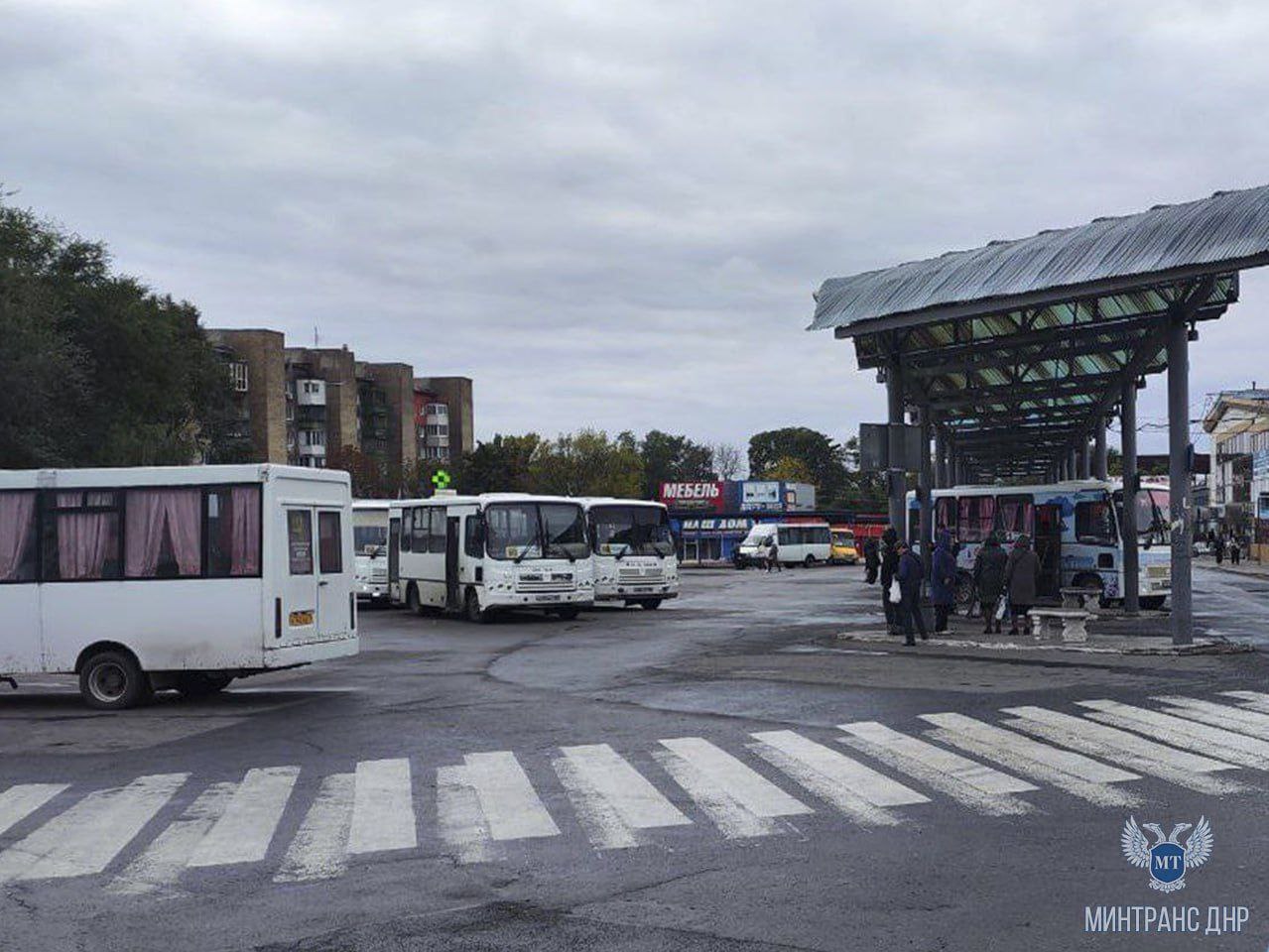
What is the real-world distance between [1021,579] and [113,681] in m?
15.3

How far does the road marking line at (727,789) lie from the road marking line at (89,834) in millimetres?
3681

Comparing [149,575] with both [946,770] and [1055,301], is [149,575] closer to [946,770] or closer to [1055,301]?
[946,770]

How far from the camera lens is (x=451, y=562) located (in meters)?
32.9

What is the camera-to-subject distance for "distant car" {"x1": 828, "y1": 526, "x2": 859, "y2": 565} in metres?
86.4

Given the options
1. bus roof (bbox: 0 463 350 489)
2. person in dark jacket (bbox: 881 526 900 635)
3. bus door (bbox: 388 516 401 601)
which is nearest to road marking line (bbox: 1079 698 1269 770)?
bus roof (bbox: 0 463 350 489)

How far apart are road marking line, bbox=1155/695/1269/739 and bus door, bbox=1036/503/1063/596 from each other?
61.1 ft

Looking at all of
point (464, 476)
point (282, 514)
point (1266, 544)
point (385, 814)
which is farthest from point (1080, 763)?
point (464, 476)

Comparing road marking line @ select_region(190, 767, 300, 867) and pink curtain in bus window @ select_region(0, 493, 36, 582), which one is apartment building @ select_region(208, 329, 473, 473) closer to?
pink curtain in bus window @ select_region(0, 493, 36, 582)

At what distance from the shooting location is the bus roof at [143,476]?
655 inches

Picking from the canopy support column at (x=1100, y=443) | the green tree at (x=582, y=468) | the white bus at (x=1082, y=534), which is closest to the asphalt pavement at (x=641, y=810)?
the white bus at (x=1082, y=534)

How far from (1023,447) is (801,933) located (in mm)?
43400

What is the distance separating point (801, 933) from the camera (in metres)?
6.49

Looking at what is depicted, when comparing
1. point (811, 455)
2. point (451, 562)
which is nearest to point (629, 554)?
point (451, 562)

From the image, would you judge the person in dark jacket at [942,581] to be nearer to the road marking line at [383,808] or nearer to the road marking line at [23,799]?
the road marking line at [383,808]
